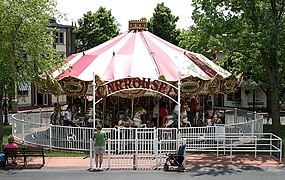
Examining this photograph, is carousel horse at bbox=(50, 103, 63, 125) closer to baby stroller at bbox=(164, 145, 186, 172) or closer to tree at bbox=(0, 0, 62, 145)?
tree at bbox=(0, 0, 62, 145)

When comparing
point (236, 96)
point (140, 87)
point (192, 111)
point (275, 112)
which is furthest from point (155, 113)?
point (236, 96)

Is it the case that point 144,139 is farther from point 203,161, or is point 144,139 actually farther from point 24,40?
point 24,40

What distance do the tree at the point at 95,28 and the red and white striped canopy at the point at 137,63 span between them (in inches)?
925

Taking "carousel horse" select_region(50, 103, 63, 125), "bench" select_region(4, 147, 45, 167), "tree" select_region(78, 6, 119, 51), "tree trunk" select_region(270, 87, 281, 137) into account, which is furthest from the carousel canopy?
"tree" select_region(78, 6, 119, 51)

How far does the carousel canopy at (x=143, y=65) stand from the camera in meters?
18.3

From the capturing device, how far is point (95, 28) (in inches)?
1805

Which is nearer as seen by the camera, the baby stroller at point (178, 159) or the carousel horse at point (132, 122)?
the baby stroller at point (178, 159)

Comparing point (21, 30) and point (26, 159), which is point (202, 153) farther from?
point (21, 30)

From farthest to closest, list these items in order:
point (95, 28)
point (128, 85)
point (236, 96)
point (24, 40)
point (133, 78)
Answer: point (95, 28) < point (236, 96) < point (128, 85) < point (133, 78) < point (24, 40)

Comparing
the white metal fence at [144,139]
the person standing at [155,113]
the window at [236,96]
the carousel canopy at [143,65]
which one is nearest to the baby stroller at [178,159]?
the white metal fence at [144,139]

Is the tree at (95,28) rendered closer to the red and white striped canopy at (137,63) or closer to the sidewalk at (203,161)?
the red and white striped canopy at (137,63)

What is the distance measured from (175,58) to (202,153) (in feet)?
20.0

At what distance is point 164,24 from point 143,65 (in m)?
27.8

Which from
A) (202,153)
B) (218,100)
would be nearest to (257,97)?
(218,100)
